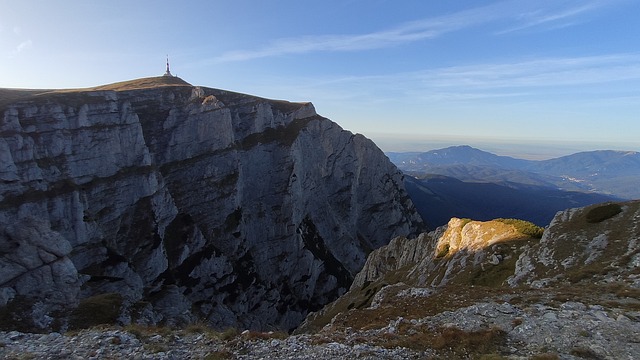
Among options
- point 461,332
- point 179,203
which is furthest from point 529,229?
point 179,203

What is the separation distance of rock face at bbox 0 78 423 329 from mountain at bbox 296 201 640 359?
33.3m

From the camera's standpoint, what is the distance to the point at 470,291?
28.1 meters

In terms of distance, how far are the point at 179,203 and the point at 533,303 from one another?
342 feet

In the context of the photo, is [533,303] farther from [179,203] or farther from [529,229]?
[179,203]

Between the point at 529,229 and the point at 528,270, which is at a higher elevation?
the point at 529,229

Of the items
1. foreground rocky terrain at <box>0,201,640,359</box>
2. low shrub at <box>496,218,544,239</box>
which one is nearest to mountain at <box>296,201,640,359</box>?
foreground rocky terrain at <box>0,201,640,359</box>

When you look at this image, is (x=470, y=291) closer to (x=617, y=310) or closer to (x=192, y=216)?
(x=617, y=310)

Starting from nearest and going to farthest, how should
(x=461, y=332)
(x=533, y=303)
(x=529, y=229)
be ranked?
(x=461, y=332) < (x=533, y=303) < (x=529, y=229)

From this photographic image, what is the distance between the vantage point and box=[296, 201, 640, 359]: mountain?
1748 centimetres

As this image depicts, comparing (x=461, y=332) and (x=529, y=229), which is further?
(x=529, y=229)

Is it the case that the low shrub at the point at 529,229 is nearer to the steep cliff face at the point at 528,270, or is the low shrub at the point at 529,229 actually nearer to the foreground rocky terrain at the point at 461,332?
the steep cliff face at the point at 528,270

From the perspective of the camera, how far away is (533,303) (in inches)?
910

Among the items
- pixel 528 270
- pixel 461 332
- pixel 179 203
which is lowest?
pixel 179 203

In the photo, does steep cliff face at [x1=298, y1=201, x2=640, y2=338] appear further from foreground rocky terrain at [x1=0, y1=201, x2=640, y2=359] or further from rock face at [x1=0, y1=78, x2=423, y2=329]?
rock face at [x1=0, y1=78, x2=423, y2=329]
